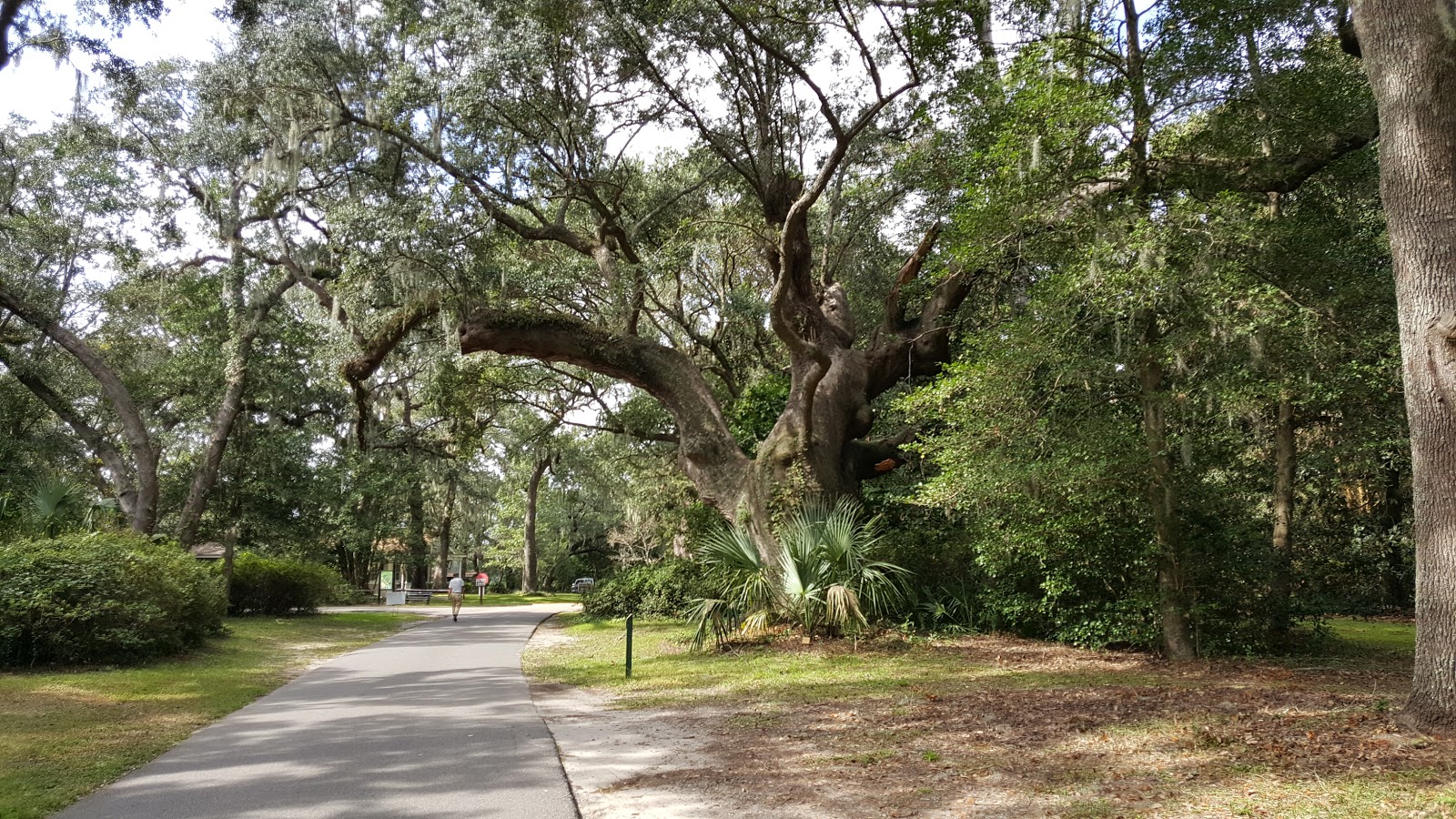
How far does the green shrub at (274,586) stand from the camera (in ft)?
78.6

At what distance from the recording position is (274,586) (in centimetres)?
2455

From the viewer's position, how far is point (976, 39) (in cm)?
1325

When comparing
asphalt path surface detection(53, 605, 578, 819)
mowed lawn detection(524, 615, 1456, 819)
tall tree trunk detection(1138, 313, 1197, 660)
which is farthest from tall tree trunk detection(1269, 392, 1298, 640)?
asphalt path surface detection(53, 605, 578, 819)

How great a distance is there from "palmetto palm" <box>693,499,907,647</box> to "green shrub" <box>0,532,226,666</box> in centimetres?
815

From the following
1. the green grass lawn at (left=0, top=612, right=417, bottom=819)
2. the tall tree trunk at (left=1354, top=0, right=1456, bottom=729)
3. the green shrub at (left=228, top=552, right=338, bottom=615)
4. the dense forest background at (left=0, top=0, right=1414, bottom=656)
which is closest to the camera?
the green grass lawn at (left=0, top=612, right=417, bottom=819)

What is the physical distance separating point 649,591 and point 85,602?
40.8ft

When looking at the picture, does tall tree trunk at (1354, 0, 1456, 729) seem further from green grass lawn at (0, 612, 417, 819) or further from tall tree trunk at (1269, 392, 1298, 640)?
green grass lawn at (0, 612, 417, 819)

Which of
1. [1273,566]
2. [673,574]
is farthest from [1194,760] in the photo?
[673,574]

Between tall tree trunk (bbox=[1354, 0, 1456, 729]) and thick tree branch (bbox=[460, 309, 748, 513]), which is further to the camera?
thick tree branch (bbox=[460, 309, 748, 513])

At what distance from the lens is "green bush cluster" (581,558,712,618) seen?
20.9 m

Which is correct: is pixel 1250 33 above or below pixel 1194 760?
above

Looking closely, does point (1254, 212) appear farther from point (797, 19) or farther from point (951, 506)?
point (797, 19)

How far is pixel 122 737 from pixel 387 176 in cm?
1333

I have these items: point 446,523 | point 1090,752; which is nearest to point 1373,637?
point 1090,752
